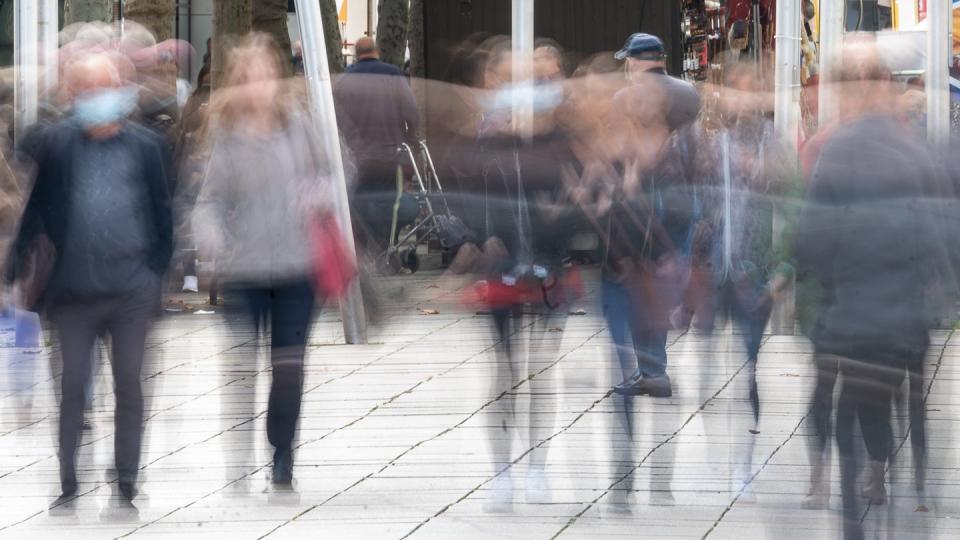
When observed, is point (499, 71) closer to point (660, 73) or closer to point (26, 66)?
point (660, 73)

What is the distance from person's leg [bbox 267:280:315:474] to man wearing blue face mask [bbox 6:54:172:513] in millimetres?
528

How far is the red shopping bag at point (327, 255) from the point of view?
730 cm

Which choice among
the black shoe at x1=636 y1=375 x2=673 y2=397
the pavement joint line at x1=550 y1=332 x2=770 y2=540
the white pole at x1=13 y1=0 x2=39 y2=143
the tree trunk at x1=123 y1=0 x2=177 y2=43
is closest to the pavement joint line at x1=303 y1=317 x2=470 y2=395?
the black shoe at x1=636 y1=375 x2=673 y2=397

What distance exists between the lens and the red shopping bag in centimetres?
730

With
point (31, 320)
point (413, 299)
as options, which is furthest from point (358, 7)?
point (31, 320)

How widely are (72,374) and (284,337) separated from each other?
90 cm

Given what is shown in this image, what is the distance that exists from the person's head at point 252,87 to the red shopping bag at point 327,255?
20.5 inches

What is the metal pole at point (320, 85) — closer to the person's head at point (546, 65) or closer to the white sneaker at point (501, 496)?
the person's head at point (546, 65)

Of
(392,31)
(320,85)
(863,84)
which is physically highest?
(392,31)

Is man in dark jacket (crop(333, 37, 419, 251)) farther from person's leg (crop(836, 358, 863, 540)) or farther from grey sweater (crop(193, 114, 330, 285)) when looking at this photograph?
person's leg (crop(836, 358, 863, 540))

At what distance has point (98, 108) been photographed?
7047 mm

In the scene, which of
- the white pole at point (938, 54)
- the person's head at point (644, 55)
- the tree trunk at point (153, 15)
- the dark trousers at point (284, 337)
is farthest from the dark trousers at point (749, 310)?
the tree trunk at point (153, 15)

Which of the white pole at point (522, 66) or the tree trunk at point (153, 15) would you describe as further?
the tree trunk at point (153, 15)

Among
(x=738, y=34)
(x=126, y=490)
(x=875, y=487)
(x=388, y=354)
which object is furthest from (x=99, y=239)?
(x=738, y=34)
